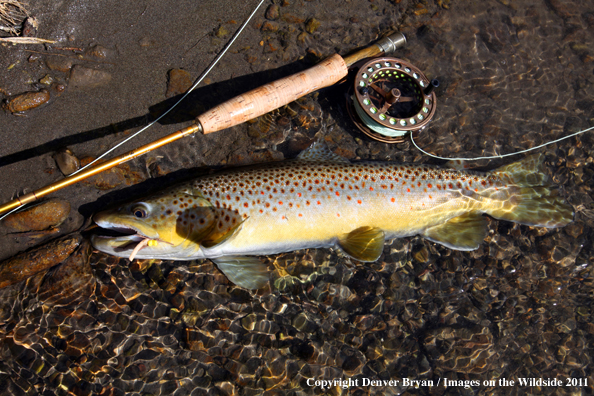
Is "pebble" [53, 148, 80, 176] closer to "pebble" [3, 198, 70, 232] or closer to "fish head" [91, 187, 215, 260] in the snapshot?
"pebble" [3, 198, 70, 232]

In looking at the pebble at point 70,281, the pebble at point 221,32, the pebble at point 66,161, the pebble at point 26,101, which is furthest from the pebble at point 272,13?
the pebble at point 70,281

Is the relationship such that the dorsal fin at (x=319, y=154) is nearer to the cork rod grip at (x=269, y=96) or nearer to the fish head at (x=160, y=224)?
the cork rod grip at (x=269, y=96)

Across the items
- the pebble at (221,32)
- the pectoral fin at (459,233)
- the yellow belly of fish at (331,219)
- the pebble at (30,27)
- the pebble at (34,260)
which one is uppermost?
the pebble at (30,27)

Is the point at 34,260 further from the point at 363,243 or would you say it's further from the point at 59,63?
the point at 363,243

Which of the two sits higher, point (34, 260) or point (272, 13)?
point (272, 13)

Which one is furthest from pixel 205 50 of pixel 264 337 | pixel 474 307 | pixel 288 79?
pixel 474 307

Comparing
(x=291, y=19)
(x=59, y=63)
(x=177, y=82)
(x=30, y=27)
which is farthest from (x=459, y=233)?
(x=30, y=27)

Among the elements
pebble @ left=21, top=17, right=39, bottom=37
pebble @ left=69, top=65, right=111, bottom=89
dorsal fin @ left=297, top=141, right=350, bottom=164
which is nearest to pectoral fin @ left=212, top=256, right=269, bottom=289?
dorsal fin @ left=297, top=141, right=350, bottom=164
